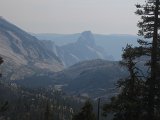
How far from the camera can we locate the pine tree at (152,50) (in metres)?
32.6

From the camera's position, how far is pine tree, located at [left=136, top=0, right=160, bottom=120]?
32.6 m

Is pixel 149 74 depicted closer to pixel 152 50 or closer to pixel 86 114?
pixel 152 50

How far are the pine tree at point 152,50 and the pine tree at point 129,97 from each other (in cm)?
95

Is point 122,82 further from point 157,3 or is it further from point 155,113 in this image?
point 157,3

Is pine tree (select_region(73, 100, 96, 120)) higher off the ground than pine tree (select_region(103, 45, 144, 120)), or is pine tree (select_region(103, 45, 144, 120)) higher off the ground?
pine tree (select_region(103, 45, 144, 120))

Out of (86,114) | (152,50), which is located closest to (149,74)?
(152,50)

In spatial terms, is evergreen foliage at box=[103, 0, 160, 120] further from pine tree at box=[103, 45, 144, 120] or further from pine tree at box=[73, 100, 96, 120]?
pine tree at box=[73, 100, 96, 120]

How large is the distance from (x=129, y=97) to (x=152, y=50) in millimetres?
4830

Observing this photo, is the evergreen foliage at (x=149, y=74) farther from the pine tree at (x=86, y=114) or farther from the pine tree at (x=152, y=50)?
the pine tree at (x=86, y=114)

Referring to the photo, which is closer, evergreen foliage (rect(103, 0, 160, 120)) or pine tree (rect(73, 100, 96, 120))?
evergreen foliage (rect(103, 0, 160, 120))

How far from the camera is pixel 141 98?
3347 centimetres

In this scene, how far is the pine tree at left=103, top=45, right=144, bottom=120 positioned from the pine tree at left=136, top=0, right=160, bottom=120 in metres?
0.95

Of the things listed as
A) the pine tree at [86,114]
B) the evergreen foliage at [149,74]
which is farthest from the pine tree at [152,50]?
the pine tree at [86,114]

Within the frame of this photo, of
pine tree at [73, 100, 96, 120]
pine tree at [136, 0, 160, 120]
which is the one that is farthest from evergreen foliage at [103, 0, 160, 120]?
pine tree at [73, 100, 96, 120]
